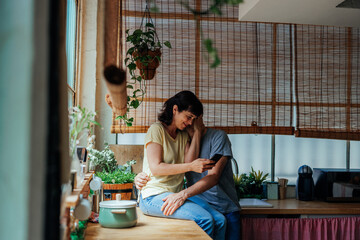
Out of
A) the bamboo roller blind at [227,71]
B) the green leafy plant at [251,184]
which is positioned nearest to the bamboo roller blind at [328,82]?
the bamboo roller blind at [227,71]

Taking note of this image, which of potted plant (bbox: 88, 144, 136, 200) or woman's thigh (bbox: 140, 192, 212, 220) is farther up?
potted plant (bbox: 88, 144, 136, 200)

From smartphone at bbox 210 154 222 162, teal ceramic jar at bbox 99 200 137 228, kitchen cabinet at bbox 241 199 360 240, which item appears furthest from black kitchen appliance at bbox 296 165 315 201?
teal ceramic jar at bbox 99 200 137 228

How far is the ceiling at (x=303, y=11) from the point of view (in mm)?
2799

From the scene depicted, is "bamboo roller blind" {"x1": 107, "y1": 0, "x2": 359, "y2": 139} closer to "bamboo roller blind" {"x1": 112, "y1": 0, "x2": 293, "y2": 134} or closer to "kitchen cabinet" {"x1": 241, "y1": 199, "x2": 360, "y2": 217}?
"bamboo roller blind" {"x1": 112, "y1": 0, "x2": 293, "y2": 134}

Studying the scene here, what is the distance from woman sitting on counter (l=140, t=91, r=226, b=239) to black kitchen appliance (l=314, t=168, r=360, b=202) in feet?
4.29

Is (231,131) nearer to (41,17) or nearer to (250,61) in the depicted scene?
(250,61)

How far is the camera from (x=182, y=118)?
258 centimetres

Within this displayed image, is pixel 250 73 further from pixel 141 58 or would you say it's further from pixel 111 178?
Result: pixel 111 178

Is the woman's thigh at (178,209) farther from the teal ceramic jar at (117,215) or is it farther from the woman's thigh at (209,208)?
the teal ceramic jar at (117,215)

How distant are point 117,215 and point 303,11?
1.99 meters

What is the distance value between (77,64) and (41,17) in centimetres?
272

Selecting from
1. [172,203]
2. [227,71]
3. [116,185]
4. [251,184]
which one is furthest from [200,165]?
[227,71]

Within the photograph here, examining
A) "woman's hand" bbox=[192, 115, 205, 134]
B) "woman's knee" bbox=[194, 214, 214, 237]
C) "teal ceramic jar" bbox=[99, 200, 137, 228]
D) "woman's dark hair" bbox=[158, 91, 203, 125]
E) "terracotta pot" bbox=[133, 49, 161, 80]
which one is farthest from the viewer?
"terracotta pot" bbox=[133, 49, 161, 80]

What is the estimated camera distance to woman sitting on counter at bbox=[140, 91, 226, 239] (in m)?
2.35
